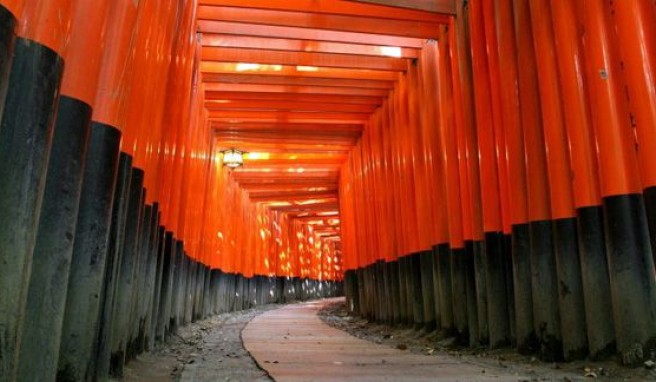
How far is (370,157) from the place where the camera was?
11211mm

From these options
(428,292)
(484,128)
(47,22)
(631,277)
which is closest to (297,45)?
(484,128)

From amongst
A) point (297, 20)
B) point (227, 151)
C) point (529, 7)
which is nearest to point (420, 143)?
point (297, 20)

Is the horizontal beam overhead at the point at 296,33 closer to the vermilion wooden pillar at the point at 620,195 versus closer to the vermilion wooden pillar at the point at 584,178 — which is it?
the vermilion wooden pillar at the point at 584,178

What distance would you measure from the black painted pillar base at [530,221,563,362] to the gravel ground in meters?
2.50

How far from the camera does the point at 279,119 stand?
11164mm

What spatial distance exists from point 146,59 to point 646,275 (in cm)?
418

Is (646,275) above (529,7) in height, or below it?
below

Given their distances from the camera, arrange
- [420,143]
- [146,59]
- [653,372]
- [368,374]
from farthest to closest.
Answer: [420,143]
[146,59]
[368,374]
[653,372]

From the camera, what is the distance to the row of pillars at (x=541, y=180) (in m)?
3.77

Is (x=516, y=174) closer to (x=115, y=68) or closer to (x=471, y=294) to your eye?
(x=471, y=294)

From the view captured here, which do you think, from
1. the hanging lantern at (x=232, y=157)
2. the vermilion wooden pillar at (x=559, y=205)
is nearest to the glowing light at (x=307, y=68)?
the hanging lantern at (x=232, y=157)

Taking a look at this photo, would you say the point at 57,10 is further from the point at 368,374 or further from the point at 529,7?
the point at 529,7

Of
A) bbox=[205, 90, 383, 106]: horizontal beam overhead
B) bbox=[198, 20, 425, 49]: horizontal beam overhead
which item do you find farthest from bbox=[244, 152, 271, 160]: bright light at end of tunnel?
bbox=[198, 20, 425, 49]: horizontal beam overhead

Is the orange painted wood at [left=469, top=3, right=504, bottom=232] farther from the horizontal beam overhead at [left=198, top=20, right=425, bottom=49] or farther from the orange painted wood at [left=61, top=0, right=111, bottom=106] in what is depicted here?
the orange painted wood at [left=61, top=0, right=111, bottom=106]
